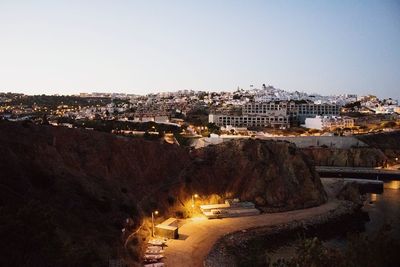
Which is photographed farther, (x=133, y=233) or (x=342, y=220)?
(x=342, y=220)

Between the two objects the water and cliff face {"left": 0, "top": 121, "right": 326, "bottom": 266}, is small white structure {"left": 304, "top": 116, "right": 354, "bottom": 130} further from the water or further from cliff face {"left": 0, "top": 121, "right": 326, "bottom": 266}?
cliff face {"left": 0, "top": 121, "right": 326, "bottom": 266}

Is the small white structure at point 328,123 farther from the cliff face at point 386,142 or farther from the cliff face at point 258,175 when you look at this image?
the cliff face at point 258,175

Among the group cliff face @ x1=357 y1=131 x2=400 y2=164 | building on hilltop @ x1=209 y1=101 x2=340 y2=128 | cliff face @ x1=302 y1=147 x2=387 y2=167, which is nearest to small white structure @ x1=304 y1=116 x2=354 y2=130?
building on hilltop @ x1=209 y1=101 x2=340 y2=128

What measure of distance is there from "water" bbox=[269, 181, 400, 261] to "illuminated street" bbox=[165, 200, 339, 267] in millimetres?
2774

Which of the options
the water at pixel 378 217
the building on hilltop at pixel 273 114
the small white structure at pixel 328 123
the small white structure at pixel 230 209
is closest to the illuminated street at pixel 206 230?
the small white structure at pixel 230 209

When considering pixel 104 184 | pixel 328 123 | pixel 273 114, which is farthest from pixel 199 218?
pixel 273 114

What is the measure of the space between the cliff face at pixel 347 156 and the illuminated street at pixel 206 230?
22883 millimetres

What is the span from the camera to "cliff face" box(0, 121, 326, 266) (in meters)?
10.8

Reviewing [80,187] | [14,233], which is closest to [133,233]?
[80,187]

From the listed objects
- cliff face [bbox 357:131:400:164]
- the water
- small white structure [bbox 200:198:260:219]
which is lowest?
the water

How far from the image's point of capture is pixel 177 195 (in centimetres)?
2830

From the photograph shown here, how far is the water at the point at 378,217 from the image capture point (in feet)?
77.1

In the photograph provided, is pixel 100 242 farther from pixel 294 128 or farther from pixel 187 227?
pixel 294 128

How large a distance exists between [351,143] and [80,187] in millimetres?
45701
